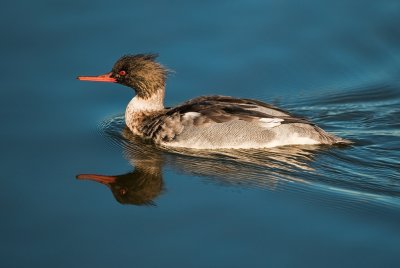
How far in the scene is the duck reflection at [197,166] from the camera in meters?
10.8

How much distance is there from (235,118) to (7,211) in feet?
13.1

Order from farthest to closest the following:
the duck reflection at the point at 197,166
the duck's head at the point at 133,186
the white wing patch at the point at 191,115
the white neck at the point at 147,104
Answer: the white neck at the point at 147,104, the white wing patch at the point at 191,115, the duck reflection at the point at 197,166, the duck's head at the point at 133,186

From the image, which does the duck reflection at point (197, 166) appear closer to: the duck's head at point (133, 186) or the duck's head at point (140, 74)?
the duck's head at point (133, 186)

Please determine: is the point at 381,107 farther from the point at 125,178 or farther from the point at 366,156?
the point at 125,178

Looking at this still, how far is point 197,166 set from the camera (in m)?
11.7

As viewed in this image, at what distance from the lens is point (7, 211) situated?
9.95 m

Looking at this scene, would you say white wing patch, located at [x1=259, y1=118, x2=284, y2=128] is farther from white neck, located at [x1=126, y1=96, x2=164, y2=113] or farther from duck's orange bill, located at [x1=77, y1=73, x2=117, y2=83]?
duck's orange bill, located at [x1=77, y1=73, x2=117, y2=83]

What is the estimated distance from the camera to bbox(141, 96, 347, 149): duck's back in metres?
12.4

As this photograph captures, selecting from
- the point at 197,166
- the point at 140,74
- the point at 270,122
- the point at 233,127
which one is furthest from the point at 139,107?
the point at 270,122

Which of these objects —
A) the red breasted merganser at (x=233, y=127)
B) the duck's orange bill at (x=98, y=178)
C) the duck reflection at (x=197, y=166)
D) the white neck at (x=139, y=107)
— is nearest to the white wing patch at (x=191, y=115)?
the red breasted merganser at (x=233, y=127)

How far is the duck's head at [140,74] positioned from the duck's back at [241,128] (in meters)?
1.14

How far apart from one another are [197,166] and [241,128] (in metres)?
1.15

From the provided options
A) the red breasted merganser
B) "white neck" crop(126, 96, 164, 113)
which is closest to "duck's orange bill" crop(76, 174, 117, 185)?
the red breasted merganser

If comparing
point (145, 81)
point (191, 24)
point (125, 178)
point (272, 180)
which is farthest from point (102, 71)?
point (272, 180)
